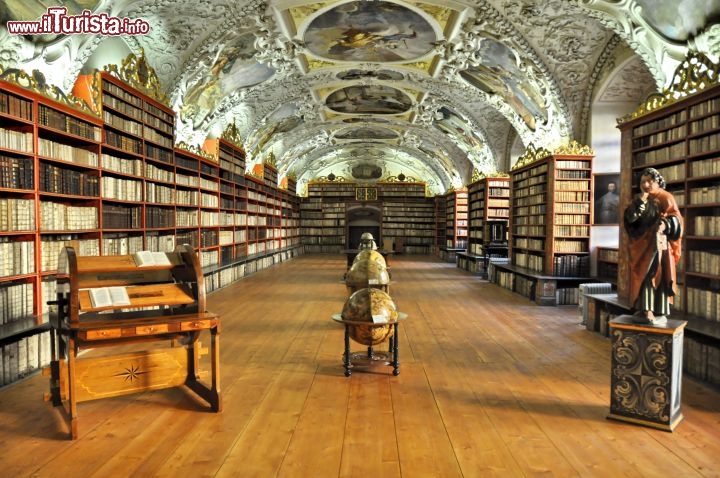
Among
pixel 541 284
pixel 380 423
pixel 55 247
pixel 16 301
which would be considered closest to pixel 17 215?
pixel 55 247

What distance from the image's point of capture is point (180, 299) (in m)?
4.46

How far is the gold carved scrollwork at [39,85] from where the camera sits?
5491 mm

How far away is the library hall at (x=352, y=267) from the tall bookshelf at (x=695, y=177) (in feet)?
0.13

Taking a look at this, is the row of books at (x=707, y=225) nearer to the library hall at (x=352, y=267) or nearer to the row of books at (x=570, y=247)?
the library hall at (x=352, y=267)

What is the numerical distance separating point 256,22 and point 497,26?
15.7ft

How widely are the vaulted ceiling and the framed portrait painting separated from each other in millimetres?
1149

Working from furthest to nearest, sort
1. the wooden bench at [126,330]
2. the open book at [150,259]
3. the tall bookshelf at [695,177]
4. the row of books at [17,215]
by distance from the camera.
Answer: the tall bookshelf at [695,177], the row of books at [17,215], the open book at [150,259], the wooden bench at [126,330]

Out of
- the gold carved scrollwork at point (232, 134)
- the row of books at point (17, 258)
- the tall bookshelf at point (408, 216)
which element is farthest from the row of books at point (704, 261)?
the tall bookshelf at point (408, 216)

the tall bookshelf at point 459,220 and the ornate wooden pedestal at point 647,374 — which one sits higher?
the tall bookshelf at point 459,220

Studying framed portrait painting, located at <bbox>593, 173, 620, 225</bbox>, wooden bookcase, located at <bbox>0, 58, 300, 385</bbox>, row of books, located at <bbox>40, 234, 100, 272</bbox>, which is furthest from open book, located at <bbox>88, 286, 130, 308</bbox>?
framed portrait painting, located at <bbox>593, 173, 620, 225</bbox>

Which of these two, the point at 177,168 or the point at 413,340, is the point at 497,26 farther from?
the point at 177,168

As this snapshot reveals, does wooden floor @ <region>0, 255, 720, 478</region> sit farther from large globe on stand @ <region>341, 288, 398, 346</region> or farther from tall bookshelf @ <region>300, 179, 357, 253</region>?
tall bookshelf @ <region>300, 179, 357, 253</region>

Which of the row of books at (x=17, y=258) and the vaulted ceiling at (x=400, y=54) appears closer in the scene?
the row of books at (x=17, y=258)

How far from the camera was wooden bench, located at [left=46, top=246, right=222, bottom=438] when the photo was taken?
4.01m
